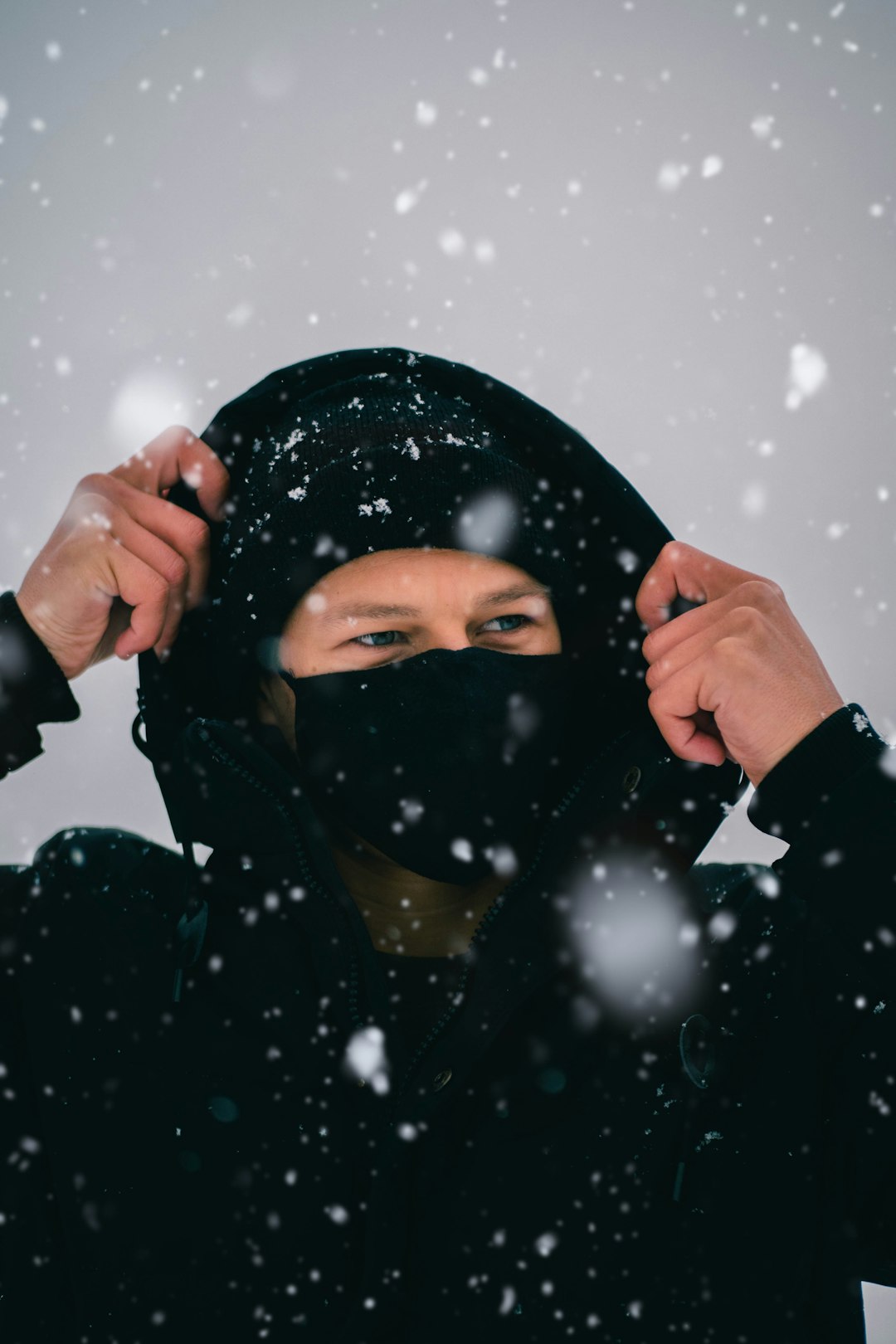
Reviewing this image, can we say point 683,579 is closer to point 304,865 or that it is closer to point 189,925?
point 304,865

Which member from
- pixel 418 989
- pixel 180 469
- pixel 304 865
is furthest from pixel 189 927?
pixel 180 469

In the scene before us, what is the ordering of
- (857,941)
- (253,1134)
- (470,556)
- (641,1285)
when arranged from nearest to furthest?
(857,941) < (641,1285) < (253,1134) < (470,556)

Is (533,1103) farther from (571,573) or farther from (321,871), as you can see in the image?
(571,573)

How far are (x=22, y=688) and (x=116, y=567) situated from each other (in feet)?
1.12

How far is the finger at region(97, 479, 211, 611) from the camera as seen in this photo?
2.13 metres

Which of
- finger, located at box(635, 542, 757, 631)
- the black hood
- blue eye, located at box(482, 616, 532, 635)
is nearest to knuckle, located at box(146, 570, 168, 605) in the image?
the black hood

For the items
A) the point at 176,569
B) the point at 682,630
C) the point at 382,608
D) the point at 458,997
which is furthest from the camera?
the point at 382,608

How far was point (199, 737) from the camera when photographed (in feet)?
6.67

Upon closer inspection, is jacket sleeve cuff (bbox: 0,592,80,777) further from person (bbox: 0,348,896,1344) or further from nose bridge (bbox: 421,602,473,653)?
nose bridge (bbox: 421,602,473,653)

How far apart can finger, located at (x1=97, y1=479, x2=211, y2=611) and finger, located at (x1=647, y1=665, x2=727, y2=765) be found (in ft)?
3.73

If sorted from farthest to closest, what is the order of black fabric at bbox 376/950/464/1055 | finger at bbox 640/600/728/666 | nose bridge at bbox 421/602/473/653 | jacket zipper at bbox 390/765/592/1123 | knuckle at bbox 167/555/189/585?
nose bridge at bbox 421/602/473/653
knuckle at bbox 167/555/189/585
black fabric at bbox 376/950/464/1055
finger at bbox 640/600/728/666
jacket zipper at bbox 390/765/592/1123

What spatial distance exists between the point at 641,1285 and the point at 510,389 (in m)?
2.05

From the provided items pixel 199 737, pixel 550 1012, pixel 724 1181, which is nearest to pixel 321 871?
pixel 199 737

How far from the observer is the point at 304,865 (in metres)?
1.91
